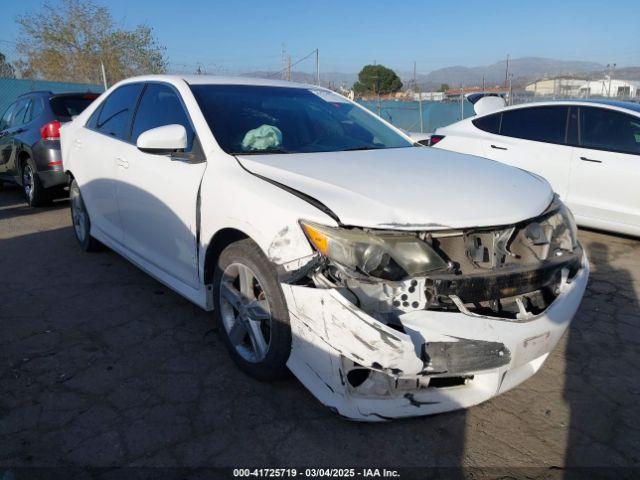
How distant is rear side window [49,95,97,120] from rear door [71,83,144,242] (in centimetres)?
251

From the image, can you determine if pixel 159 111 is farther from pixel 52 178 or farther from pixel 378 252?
pixel 52 178

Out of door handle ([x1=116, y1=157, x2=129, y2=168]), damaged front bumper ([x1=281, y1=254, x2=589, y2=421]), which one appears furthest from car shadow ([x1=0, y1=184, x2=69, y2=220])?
damaged front bumper ([x1=281, y1=254, x2=589, y2=421])

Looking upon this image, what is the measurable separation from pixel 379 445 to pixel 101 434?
1278 millimetres

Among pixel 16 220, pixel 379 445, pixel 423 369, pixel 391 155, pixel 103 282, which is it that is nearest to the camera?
pixel 423 369

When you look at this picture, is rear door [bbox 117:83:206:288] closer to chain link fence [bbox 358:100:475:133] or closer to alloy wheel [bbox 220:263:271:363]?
alloy wheel [bbox 220:263:271:363]

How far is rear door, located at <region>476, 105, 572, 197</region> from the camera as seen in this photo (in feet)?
18.2

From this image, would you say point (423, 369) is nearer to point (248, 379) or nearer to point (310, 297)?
point (310, 297)

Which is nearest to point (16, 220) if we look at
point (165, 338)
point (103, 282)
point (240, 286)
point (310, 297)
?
point (103, 282)

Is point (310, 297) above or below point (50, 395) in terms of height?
above

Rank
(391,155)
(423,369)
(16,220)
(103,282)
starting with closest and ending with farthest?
(423,369) → (391,155) → (103,282) → (16,220)

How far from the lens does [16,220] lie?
645 cm

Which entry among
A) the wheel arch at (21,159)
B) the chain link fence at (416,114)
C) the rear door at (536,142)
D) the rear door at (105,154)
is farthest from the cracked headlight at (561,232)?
the chain link fence at (416,114)

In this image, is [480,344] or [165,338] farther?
[165,338]

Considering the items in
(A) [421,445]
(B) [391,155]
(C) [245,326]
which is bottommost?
(A) [421,445]
